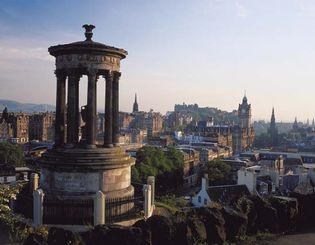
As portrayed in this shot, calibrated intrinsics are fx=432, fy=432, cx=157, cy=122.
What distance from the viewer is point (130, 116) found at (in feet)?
630

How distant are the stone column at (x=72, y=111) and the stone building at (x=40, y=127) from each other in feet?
334

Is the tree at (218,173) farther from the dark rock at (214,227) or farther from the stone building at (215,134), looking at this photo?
the stone building at (215,134)

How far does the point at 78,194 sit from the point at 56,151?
2.29m

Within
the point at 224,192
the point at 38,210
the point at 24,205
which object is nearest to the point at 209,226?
the point at 38,210

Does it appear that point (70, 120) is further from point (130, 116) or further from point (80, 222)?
point (130, 116)

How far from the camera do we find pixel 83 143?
A: 19.8 metres

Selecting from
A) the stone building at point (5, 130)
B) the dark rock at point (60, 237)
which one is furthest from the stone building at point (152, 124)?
the dark rock at point (60, 237)

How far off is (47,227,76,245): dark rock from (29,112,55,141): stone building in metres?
110

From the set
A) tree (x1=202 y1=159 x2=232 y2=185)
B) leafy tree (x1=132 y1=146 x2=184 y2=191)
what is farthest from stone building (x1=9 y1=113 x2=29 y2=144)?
tree (x1=202 y1=159 x2=232 y2=185)

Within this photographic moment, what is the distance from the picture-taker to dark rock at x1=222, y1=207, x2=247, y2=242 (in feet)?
43.8

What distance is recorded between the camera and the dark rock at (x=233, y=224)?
13336 millimetres

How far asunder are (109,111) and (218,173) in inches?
1929

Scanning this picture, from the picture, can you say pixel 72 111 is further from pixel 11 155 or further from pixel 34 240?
pixel 11 155

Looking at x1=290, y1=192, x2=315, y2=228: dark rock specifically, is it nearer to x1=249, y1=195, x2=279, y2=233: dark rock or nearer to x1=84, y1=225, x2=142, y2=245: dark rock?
x1=249, y1=195, x2=279, y2=233: dark rock
